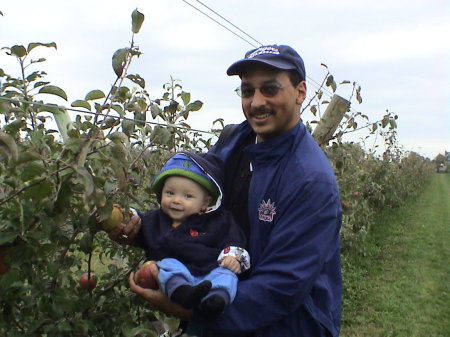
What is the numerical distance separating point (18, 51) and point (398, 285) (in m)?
5.62

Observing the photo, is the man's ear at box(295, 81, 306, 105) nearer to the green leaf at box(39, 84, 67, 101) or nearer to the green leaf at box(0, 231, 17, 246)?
the green leaf at box(39, 84, 67, 101)

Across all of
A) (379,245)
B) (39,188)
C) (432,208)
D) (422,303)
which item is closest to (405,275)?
(422,303)

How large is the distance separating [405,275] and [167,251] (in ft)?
19.1

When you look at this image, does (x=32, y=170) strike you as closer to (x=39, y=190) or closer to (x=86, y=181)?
(x=39, y=190)

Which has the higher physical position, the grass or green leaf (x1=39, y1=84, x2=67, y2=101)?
green leaf (x1=39, y1=84, x2=67, y2=101)

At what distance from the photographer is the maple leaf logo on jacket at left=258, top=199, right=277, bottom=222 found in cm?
157

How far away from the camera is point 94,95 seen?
63.4 inches

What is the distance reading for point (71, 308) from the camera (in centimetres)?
162

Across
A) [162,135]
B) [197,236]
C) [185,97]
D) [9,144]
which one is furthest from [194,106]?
[9,144]

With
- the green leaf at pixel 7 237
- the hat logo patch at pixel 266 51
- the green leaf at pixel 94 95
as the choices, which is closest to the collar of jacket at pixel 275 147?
the hat logo patch at pixel 266 51

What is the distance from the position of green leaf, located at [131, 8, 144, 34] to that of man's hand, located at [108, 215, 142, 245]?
60cm

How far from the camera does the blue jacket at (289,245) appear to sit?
1.46 meters

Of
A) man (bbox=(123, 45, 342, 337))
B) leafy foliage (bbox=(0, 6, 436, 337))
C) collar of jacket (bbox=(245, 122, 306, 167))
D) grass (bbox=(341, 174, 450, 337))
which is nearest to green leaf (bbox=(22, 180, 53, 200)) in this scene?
leafy foliage (bbox=(0, 6, 436, 337))

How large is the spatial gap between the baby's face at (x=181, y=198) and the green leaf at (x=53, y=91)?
41 centimetres
